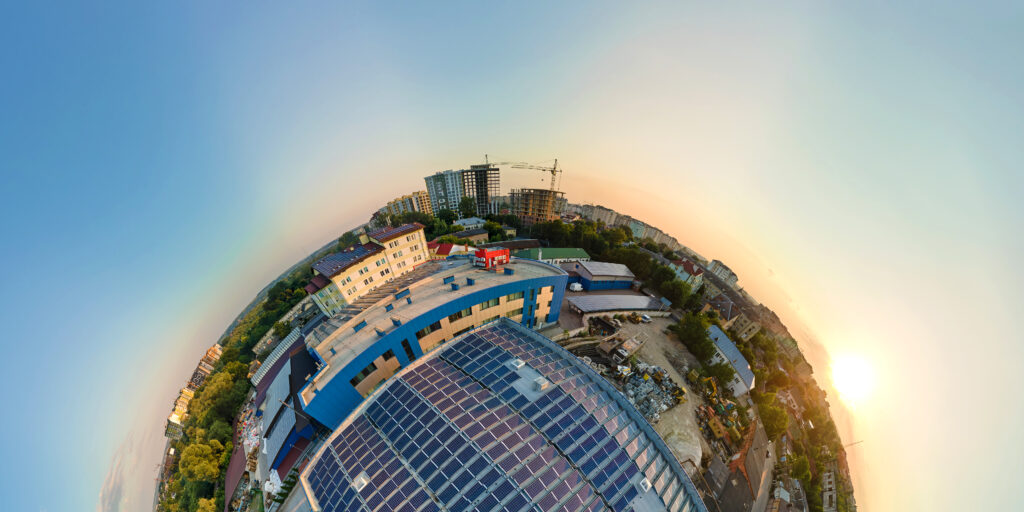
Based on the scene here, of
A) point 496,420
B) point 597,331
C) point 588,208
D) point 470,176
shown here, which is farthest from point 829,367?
point 470,176

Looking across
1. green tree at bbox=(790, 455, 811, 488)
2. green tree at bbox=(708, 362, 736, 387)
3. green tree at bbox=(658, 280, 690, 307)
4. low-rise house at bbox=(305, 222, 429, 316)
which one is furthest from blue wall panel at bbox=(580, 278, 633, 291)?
low-rise house at bbox=(305, 222, 429, 316)

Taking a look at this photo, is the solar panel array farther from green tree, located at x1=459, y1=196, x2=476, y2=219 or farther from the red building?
green tree, located at x1=459, y1=196, x2=476, y2=219

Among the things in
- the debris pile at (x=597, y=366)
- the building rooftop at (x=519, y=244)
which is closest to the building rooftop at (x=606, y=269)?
the building rooftop at (x=519, y=244)

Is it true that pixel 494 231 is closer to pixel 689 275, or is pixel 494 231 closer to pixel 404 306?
pixel 404 306

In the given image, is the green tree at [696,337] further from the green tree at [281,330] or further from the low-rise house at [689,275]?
the green tree at [281,330]

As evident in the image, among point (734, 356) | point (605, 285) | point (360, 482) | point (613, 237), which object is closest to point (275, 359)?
point (360, 482)

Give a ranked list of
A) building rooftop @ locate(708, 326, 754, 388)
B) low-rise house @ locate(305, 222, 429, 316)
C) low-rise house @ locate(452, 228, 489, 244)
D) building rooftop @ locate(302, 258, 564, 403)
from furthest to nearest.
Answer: low-rise house @ locate(452, 228, 489, 244) < low-rise house @ locate(305, 222, 429, 316) < building rooftop @ locate(708, 326, 754, 388) < building rooftop @ locate(302, 258, 564, 403)

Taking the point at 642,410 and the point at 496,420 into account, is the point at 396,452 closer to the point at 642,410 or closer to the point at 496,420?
the point at 496,420
